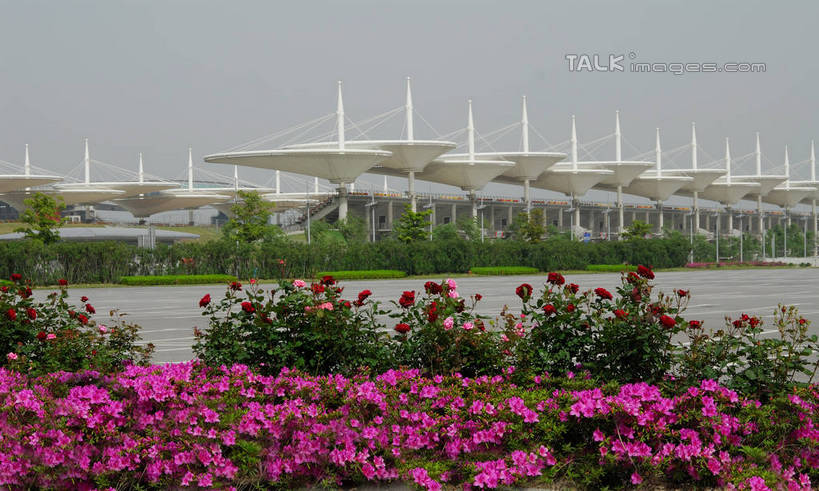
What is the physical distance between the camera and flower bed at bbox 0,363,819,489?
13.8 feet

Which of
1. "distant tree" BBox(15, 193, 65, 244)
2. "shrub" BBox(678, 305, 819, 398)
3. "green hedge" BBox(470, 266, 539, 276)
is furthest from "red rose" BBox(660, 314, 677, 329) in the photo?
"distant tree" BBox(15, 193, 65, 244)

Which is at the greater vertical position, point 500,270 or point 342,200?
point 342,200

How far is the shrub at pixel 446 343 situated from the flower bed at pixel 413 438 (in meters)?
0.71

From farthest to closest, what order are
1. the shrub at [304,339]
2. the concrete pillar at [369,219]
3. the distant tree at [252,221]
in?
the concrete pillar at [369,219]
the distant tree at [252,221]
the shrub at [304,339]

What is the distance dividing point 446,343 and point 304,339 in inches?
44.7

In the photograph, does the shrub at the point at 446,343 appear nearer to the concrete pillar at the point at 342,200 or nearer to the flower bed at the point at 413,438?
the flower bed at the point at 413,438

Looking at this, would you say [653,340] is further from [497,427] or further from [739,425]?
[497,427]

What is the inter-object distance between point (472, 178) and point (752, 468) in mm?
66141

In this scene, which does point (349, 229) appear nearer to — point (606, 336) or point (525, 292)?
point (525, 292)

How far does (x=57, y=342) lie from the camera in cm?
653

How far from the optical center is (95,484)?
13.9ft

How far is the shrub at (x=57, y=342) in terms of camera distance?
20.6 ft

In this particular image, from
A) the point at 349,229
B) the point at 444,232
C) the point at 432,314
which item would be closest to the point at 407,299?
the point at 432,314

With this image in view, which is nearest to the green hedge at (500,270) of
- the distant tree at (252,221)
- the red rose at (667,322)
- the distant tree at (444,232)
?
the distant tree at (444,232)
